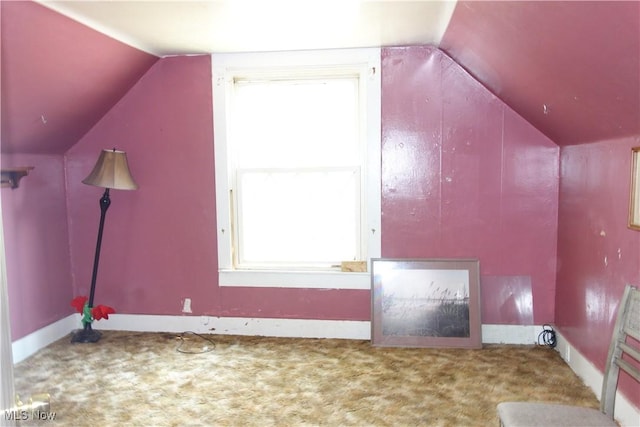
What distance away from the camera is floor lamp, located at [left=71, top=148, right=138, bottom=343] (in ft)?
11.3

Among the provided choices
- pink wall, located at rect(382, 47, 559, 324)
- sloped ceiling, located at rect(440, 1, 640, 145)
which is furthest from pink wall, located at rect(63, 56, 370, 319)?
sloped ceiling, located at rect(440, 1, 640, 145)

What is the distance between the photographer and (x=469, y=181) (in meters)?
3.46

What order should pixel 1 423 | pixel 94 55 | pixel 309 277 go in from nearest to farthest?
pixel 1 423 < pixel 94 55 < pixel 309 277

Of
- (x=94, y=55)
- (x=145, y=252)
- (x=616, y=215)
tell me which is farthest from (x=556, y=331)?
(x=94, y=55)

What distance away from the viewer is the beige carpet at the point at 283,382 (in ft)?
8.44

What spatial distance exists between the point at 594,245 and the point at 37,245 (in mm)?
3560

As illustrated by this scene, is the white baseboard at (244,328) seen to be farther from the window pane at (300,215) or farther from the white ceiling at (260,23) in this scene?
the white ceiling at (260,23)

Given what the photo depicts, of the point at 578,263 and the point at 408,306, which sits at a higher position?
the point at 578,263

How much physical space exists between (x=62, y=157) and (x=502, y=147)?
3.22 m

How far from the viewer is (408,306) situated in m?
3.51

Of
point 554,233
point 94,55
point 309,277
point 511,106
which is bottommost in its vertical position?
point 309,277

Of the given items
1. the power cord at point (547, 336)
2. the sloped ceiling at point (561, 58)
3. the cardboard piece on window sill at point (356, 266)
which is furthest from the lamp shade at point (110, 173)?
the power cord at point (547, 336)

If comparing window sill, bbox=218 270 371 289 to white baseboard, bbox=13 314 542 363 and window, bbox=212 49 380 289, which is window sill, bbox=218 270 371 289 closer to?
window, bbox=212 49 380 289

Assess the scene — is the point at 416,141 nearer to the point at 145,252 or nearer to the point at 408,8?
the point at 408,8
